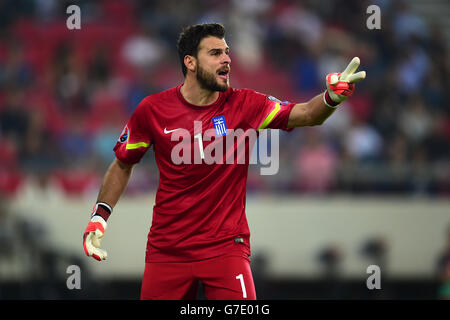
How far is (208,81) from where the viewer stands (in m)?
5.33

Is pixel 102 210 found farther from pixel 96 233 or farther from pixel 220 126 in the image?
pixel 220 126

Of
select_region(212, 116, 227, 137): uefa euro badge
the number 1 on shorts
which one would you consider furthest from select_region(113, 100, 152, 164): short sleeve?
the number 1 on shorts

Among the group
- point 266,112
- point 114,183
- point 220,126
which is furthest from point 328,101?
point 114,183

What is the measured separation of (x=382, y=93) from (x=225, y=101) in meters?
7.18

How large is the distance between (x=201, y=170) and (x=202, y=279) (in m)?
0.74

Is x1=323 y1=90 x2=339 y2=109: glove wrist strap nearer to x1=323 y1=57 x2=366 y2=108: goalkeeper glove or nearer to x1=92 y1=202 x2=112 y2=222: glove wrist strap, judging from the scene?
x1=323 y1=57 x2=366 y2=108: goalkeeper glove

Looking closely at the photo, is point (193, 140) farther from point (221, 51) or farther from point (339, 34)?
point (339, 34)

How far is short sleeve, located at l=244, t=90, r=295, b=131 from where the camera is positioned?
17.3 ft

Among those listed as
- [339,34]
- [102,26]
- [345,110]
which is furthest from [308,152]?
[102,26]

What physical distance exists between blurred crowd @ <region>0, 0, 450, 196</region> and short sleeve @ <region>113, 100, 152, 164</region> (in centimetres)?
481

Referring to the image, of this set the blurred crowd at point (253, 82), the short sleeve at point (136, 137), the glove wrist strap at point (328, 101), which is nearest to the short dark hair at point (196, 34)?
the short sleeve at point (136, 137)

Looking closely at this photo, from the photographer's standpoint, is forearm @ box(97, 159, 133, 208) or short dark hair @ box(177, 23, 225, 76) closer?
short dark hair @ box(177, 23, 225, 76)

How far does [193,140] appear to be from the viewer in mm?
5320

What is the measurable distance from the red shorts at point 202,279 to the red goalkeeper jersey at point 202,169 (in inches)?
2.2
